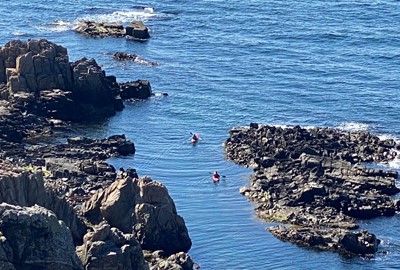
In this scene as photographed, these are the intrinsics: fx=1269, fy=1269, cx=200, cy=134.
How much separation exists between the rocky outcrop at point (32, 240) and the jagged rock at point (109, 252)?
20.8 feet

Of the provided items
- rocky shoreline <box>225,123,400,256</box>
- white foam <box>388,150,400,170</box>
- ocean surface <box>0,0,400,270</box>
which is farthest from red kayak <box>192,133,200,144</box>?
white foam <box>388,150,400,170</box>

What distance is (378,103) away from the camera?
556 feet

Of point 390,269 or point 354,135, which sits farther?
point 354,135

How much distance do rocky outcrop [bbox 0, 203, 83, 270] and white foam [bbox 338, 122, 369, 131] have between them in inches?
2913

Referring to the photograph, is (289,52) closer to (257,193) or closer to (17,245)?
(257,193)

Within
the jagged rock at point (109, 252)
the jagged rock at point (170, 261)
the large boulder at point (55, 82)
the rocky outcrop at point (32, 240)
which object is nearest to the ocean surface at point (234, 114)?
the large boulder at point (55, 82)

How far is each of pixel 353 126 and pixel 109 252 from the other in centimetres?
6823

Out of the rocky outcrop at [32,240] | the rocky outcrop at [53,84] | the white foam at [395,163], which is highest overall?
the rocky outcrop at [32,240]

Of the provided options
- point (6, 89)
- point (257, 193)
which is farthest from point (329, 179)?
point (6, 89)

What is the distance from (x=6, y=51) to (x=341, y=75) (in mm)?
49002

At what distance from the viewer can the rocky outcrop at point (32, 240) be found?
88.5m

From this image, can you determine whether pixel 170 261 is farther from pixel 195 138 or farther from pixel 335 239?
pixel 195 138

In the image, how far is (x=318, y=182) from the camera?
447 feet

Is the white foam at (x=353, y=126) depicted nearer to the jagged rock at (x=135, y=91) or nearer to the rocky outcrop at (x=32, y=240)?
the jagged rock at (x=135, y=91)
